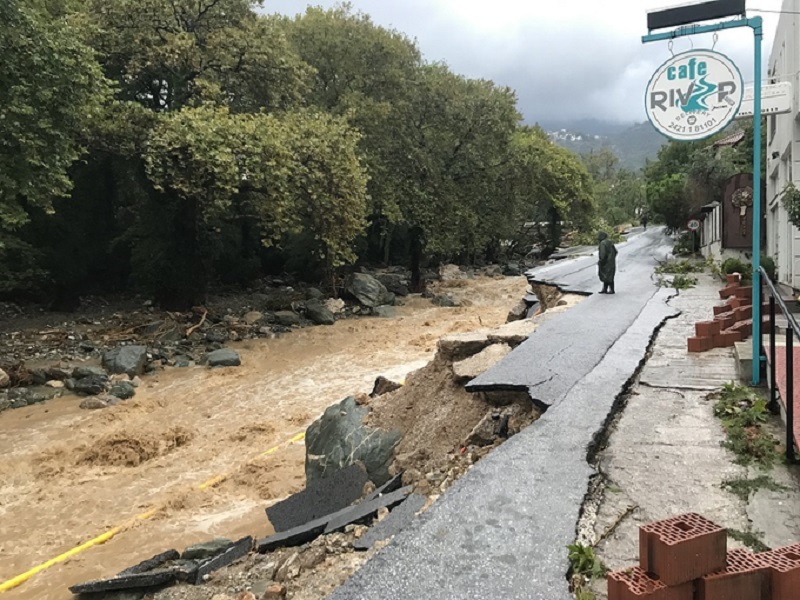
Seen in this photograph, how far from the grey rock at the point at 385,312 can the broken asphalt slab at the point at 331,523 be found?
58.5 feet

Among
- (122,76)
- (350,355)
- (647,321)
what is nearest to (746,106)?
(647,321)

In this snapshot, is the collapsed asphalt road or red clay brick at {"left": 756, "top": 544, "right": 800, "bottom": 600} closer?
red clay brick at {"left": 756, "top": 544, "right": 800, "bottom": 600}

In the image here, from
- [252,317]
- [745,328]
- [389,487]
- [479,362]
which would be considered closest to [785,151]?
[745,328]

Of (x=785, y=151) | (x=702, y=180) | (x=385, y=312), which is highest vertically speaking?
(x=702, y=180)

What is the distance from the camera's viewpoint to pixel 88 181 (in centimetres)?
2125

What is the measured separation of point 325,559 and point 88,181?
2079cm

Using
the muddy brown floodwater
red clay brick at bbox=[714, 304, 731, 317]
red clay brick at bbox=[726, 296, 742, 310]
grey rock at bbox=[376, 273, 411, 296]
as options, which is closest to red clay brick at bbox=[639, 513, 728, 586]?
the muddy brown floodwater

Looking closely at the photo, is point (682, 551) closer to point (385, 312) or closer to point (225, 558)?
point (225, 558)

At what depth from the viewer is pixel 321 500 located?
603cm

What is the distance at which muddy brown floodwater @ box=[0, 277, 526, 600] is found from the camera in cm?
692

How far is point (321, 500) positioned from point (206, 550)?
1.15 m

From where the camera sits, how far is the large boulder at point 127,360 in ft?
48.3

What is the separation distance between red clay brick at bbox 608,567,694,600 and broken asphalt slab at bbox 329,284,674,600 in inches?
22.0

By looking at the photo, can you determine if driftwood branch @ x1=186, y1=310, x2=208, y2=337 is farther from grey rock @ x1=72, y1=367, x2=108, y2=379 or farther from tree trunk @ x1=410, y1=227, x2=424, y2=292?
tree trunk @ x1=410, y1=227, x2=424, y2=292
